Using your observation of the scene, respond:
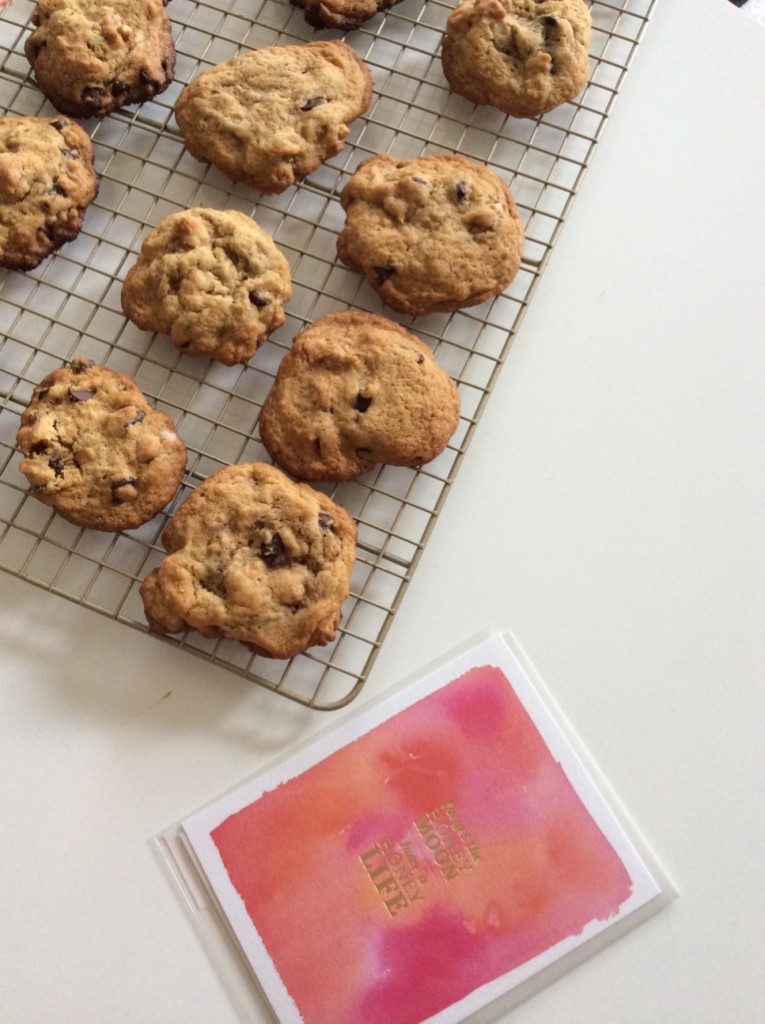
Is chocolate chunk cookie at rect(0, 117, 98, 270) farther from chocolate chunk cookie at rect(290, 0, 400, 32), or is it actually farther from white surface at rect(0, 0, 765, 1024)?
white surface at rect(0, 0, 765, 1024)

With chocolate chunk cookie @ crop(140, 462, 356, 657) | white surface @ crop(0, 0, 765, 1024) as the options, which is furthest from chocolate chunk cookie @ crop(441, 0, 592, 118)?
chocolate chunk cookie @ crop(140, 462, 356, 657)

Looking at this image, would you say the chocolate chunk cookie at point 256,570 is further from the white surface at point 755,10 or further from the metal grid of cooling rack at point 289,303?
the white surface at point 755,10

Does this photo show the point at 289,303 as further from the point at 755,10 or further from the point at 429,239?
the point at 755,10

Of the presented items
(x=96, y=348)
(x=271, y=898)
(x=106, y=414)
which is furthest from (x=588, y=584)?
(x=96, y=348)

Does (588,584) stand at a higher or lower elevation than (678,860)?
higher

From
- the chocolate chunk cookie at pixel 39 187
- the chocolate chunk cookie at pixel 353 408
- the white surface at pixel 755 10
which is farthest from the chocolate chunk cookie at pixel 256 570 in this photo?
the white surface at pixel 755 10

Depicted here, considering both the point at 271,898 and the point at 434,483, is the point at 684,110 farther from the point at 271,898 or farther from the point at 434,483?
the point at 271,898

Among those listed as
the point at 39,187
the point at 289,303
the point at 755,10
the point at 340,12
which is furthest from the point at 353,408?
the point at 755,10
